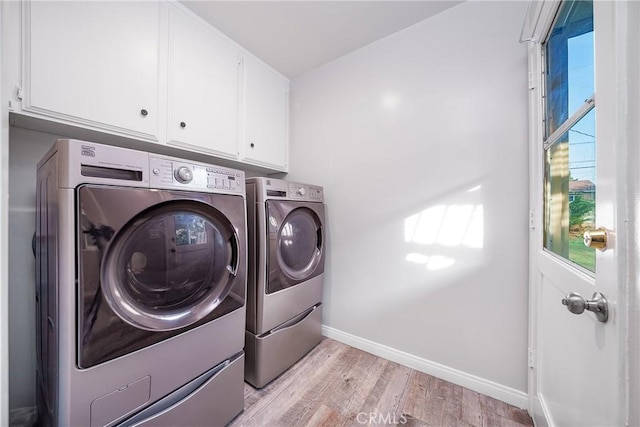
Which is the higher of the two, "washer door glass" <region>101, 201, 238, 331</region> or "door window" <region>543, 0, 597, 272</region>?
"door window" <region>543, 0, 597, 272</region>

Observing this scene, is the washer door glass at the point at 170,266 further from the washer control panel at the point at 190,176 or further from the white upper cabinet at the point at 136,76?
the white upper cabinet at the point at 136,76

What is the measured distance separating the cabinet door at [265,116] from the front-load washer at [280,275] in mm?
531

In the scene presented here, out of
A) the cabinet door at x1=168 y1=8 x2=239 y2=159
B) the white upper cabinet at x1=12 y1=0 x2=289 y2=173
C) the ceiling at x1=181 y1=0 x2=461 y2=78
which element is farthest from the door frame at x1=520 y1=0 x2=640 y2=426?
the cabinet door at x1=168 y1=8 x2=239 y2=159

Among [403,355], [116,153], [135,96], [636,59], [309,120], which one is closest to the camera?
[636,59]

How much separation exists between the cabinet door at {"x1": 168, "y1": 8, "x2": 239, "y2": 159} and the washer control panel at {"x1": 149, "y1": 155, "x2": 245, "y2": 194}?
584 mm

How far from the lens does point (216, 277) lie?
3.39 feet

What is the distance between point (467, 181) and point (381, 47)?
119cm

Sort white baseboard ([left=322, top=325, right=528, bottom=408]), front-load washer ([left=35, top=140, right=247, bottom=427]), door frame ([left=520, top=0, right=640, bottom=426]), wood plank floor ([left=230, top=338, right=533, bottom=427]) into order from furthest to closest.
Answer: white baseboard ([left=322, top=325, right=528, bottom=408]) → wood plank floor ([left=230, top=338, right=533, bottom=427]) → front-load washer ([left=35, top=140, right=247, bottom=427]) → door frame ([left=520, top=0, right=640, bottom=426])

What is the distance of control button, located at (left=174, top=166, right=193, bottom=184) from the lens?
2.90 feet

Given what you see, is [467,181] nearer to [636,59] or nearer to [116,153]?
[636,59]

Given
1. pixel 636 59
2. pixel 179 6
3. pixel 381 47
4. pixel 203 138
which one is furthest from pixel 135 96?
pixel 636 59

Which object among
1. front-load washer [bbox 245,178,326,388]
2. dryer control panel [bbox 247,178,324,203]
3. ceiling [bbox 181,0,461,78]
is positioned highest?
ceiling [bbox 181,0,461,78]

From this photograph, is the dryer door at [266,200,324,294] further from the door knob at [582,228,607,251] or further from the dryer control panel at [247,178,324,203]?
the door knob at [582,228,607,251]

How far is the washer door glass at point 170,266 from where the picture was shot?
0.77 meters
